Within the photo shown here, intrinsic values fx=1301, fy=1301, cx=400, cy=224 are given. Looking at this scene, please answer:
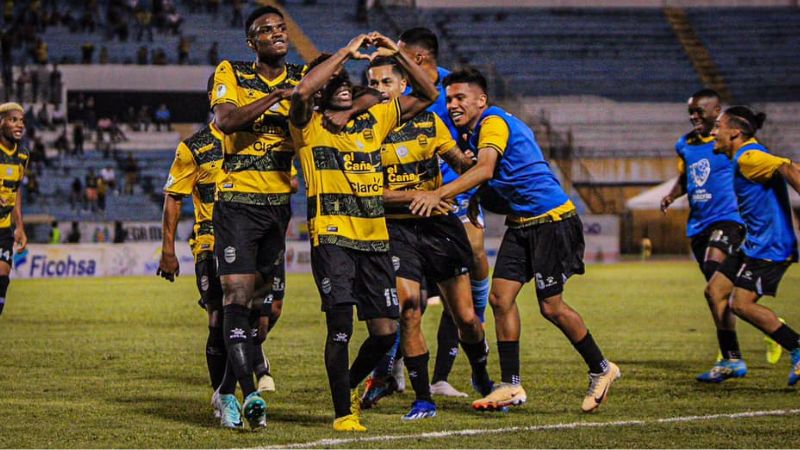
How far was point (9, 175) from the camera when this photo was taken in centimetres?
1338

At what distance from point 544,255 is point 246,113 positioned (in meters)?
2.60

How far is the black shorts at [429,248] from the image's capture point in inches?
366

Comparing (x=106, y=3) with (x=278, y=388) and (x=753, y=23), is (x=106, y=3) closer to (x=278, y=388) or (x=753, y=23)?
(x=753, y=23)

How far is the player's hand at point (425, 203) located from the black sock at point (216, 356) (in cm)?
184

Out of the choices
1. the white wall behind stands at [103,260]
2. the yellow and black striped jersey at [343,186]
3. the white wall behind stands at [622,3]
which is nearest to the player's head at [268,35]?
the yellow and black striped jersey at [343,186]

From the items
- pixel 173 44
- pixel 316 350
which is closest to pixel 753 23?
pixel 173 44

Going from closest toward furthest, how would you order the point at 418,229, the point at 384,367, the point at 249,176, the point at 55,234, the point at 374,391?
1. the point at 249,176
2. the point at 418,229
3. the point at 374,391
4. the point at 384,367
5. the point at 55,234

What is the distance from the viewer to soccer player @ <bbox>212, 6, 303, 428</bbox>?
8.41m

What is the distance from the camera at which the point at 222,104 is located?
27.2 ft

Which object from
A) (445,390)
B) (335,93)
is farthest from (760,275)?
(335,93)

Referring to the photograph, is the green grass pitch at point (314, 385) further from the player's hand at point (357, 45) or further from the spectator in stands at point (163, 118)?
the spectator in stands at point (163, 118)

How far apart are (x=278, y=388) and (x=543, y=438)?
349 centimetres

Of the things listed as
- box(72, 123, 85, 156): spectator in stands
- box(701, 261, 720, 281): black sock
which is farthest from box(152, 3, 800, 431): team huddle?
box(72, 123, 85, 156): spectator in stands

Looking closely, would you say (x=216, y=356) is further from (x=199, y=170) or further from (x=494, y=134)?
(x=494, y=134)
